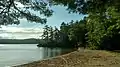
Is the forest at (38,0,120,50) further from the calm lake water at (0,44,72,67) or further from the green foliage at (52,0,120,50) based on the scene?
the calm lake water at (0,44,72,67)

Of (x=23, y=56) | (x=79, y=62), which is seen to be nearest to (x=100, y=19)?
(x=79, y=62)

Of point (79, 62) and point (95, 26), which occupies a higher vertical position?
point (95, 26)

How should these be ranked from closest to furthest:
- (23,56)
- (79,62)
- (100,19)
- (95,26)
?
(79,62), (100,19), (95,26), (23,56)

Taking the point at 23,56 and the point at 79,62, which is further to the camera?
the point at 23,56

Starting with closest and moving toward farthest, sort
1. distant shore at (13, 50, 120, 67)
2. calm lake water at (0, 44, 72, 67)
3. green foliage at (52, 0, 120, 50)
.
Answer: green foliage at (52, 0, 120, 50), distant shore at (13, 50, 120, 67), calm lake water at (0, 44, 72, 67)

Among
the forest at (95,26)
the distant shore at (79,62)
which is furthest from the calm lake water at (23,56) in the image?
the distant shore at (79,62)

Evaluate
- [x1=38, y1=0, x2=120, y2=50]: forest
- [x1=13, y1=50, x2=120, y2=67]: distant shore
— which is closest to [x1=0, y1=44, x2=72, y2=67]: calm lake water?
[x1=38, y1=0, x2=120, y2=50]: forest

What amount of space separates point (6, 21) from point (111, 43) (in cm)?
4949

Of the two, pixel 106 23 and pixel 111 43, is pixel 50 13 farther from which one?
pixel 111 43

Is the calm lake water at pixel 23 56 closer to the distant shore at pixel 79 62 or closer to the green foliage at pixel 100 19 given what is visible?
the green foliage at pixel 100 19

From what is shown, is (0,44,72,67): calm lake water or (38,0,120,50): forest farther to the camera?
(0,44,72,67): calm lake water

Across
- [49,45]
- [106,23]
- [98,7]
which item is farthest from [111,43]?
[49,45]

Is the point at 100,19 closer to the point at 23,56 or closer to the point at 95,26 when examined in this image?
the point at 95,26

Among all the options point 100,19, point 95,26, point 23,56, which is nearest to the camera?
point 100,19
